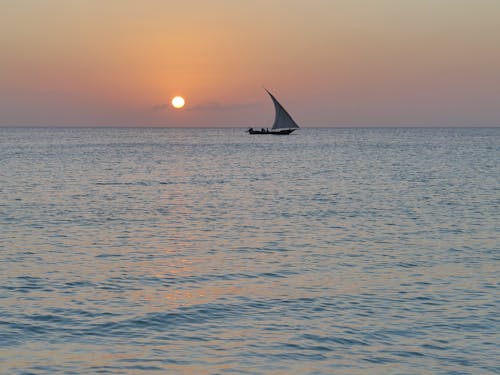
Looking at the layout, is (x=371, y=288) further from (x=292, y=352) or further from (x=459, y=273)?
(x=292, y=352)

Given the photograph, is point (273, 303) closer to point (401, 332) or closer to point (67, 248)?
point (401, 332)

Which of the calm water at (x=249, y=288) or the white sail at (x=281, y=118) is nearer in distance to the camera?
the calm water at (x=249, y=288)

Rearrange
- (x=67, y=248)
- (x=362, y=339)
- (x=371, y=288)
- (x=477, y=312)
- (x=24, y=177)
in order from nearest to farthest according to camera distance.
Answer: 1. (x=362, y=339)
2. (x=477, y=312)
3. (x=371, y=288)
4. (x=67, y=248)
5. (x=24, y=177)

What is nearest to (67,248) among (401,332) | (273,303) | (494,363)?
(273,303)

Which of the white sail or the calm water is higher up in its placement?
the white sail

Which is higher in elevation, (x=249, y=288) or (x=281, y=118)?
(x=281, y=118)

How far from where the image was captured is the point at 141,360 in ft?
42.9

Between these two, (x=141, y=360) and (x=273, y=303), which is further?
(x=273, y=303)

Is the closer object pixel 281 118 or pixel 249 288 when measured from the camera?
pixel 249 288

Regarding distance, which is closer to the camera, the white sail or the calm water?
the calm water

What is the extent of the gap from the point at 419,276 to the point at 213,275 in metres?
6.43

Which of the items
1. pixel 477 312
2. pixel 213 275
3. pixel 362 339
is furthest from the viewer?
pixel 213 275

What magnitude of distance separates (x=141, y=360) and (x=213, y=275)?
762 cm

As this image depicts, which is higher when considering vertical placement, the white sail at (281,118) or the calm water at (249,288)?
the white sail at (281,118)
